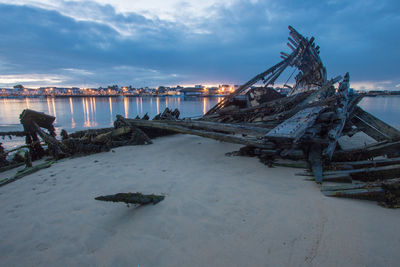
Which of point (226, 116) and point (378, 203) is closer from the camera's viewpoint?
point (378, 203)

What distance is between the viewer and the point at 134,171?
572 cm

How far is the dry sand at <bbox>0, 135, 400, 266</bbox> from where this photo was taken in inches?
97.2

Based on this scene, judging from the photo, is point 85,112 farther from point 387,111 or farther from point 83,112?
point 387,111

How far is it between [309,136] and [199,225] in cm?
360

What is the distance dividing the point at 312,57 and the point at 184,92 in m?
151

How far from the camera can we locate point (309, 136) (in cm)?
491

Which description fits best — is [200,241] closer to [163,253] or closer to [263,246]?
[163,253]

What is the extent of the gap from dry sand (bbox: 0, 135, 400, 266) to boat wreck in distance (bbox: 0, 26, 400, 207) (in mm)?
552

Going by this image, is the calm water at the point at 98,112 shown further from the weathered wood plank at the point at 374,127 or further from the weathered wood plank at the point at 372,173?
the weathered wood plank at the point at 372,173

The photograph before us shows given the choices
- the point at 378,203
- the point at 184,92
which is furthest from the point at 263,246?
the point at 184,92

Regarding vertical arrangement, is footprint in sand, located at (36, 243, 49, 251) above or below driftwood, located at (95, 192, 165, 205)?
below

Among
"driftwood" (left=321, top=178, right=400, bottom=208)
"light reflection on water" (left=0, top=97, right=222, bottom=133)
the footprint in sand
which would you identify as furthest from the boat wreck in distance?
"light reflection on water" (left=0, top=97, right=222, bottom=133)

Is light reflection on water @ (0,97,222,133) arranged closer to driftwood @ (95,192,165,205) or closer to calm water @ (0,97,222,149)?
calm water @ (0,97,222,149)

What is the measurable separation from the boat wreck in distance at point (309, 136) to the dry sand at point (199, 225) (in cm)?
55
